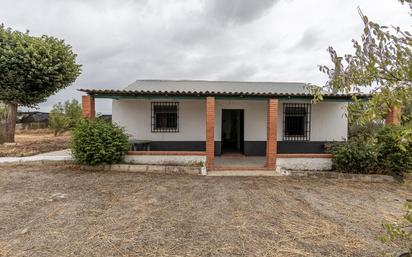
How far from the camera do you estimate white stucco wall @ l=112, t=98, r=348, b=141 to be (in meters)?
10.1

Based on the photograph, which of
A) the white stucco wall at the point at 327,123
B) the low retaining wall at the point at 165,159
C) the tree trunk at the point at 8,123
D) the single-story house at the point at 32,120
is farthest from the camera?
the single-story house at the point at 32,120

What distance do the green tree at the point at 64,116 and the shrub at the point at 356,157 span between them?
1602 centimetres

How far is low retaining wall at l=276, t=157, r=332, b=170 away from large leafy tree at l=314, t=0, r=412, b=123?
20.7 ft

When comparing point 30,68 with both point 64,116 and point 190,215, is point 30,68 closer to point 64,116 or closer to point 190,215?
point 64,116

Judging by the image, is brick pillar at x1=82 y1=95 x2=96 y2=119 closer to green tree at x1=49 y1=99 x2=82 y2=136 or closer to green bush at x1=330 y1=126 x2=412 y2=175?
green bush at x1=330 y1=126 x2=412 y2=175

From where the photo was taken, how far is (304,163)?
774 cm

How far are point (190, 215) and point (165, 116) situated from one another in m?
6.57

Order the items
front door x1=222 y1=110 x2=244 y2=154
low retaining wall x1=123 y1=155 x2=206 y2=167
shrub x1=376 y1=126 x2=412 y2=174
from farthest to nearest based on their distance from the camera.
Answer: front door x1=222 y1=110 x2=244 y2=154
low retaining wall x1=123 y1=155 x2=206 y2=167
shrub x1=376 y1=126 x2=412 y2=174

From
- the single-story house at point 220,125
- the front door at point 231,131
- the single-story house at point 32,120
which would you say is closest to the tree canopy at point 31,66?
the single-story house at point 220,125

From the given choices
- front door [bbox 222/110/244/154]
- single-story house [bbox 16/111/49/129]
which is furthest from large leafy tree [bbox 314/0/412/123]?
single-story house [bbox 16/111/49/129]

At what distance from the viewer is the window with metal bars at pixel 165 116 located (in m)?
10.2

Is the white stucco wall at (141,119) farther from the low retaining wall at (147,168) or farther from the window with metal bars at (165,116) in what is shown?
the low retaining wall at (147,168)

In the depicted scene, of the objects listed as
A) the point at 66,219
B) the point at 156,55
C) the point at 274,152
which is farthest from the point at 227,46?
the point at 66,219

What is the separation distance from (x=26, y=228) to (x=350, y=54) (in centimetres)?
461
